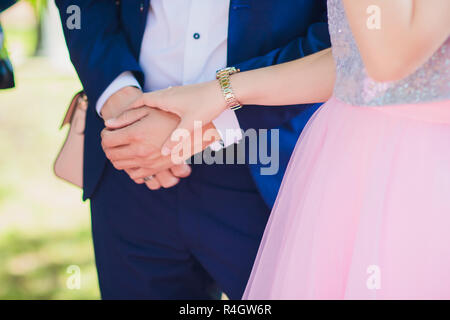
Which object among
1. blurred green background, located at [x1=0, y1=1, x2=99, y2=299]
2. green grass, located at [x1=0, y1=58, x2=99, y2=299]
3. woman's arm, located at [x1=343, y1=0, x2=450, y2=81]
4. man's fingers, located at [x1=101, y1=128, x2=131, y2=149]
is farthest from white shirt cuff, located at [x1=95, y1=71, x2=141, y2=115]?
green grass, located at [x1=0, y1=58, x2=99, y2=299]

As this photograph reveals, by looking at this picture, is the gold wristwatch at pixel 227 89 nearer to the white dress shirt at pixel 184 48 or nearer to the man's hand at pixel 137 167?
the white dress shirt at pixel 184 48

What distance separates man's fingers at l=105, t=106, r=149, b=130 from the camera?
4.38 feet

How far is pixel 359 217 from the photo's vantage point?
0.95 m

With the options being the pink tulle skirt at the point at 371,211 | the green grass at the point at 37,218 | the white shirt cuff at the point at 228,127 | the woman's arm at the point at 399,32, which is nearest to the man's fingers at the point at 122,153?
the white shirt cuff at the point at 228,127

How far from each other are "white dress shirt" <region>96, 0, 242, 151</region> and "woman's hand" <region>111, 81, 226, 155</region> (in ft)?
0.19

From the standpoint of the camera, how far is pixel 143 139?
4.34ft

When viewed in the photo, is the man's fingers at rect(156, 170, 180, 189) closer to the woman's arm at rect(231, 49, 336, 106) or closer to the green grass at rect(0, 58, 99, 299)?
the woman's arm at rect(231, 49, 336, 106)

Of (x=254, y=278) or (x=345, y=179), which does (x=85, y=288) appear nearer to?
(x=254, y=278)

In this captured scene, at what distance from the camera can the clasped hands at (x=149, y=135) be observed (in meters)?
1.29

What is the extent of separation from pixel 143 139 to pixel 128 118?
0.23ft

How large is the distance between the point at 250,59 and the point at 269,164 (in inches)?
10.6

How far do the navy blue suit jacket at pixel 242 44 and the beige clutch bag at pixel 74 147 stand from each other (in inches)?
4.1

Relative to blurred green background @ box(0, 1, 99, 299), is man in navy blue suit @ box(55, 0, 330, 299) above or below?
above

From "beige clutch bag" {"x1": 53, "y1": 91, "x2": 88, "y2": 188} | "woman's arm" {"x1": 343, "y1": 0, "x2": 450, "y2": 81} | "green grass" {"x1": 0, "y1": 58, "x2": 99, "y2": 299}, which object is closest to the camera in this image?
"woman's arm" {"x1": 343, "y1": 0, "x2": 450, "y2": 81}
